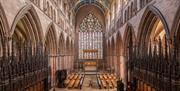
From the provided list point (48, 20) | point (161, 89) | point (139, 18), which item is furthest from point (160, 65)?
point (48, 20)

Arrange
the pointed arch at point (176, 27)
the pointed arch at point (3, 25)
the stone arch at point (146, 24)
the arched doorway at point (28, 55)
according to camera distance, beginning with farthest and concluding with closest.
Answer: the stone arch at point (146, 24)
the arched doorway at point (28, 55)
the pointed arch at point (3, 25)
the pointed arch at point (176, 27)

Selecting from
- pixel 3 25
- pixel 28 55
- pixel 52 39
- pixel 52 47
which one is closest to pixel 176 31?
pixel 3 25

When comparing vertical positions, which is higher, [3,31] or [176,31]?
[3,31]

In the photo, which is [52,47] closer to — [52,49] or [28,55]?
[52,49]

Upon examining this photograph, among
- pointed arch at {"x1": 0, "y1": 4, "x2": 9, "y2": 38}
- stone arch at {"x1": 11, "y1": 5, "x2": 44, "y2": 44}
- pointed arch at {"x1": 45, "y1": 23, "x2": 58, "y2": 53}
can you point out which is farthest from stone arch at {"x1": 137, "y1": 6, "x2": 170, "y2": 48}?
pointed arch at {"x1": 45, "y1": 23, "x2": 58, "y2": 53}

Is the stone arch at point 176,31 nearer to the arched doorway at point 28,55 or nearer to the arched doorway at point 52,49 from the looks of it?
the arched doorway at point 28,55

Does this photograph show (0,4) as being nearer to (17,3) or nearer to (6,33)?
(6,33)

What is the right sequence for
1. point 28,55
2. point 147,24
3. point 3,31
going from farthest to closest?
point 147,24
point 28,55
point 3,31

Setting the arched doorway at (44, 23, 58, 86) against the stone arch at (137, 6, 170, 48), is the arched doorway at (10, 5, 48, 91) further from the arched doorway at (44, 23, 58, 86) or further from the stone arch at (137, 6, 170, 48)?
the stone arch at (137, 6, 170, 48)

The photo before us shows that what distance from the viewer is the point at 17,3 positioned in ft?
48.7

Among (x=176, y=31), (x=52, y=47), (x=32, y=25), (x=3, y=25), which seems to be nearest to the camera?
(x=176, y=31)

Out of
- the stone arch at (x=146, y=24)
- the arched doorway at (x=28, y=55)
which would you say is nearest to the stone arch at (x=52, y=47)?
the arched doorway at (x=28, y=55)

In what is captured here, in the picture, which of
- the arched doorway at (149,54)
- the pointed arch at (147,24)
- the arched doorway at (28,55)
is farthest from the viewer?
the pointed arch at (147,24)

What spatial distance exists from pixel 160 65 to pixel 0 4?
9462 millimetres
